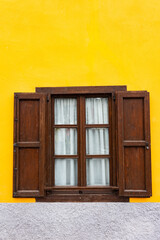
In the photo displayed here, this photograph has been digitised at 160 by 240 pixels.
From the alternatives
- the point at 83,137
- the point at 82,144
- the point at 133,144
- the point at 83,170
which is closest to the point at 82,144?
the point at 82,144

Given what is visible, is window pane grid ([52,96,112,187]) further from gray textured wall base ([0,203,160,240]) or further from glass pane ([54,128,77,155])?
gray textured wall base ([0,203,160,240])

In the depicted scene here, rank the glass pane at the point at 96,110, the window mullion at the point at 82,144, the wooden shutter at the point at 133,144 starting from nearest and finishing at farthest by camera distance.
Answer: the wooden shutter at the point at 133,144, the window mullion at the point at 82,144, the glass pane at the point at 96,110

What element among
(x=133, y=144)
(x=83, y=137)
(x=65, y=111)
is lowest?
(x=133, y=144)

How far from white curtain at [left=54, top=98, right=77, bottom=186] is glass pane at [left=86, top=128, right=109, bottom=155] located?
0.68 ft

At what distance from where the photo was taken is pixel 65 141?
3.92 meters

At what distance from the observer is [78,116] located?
389 cm

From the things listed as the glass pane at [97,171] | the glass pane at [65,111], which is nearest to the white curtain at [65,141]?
the glass pane at [65,111]

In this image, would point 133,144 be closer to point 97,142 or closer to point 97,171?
point 97,142

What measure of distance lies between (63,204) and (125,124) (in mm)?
1467

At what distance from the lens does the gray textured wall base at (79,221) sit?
3.71m

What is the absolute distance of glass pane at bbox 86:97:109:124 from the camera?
12.8ft

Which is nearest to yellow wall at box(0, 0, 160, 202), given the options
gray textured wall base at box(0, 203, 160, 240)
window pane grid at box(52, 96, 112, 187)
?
window pane grid at box(52, 96, 112, 187)

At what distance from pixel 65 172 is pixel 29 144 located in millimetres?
679

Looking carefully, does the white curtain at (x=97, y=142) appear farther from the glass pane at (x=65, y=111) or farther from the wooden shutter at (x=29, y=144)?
the wooden shutter at (x=29, y=144)
